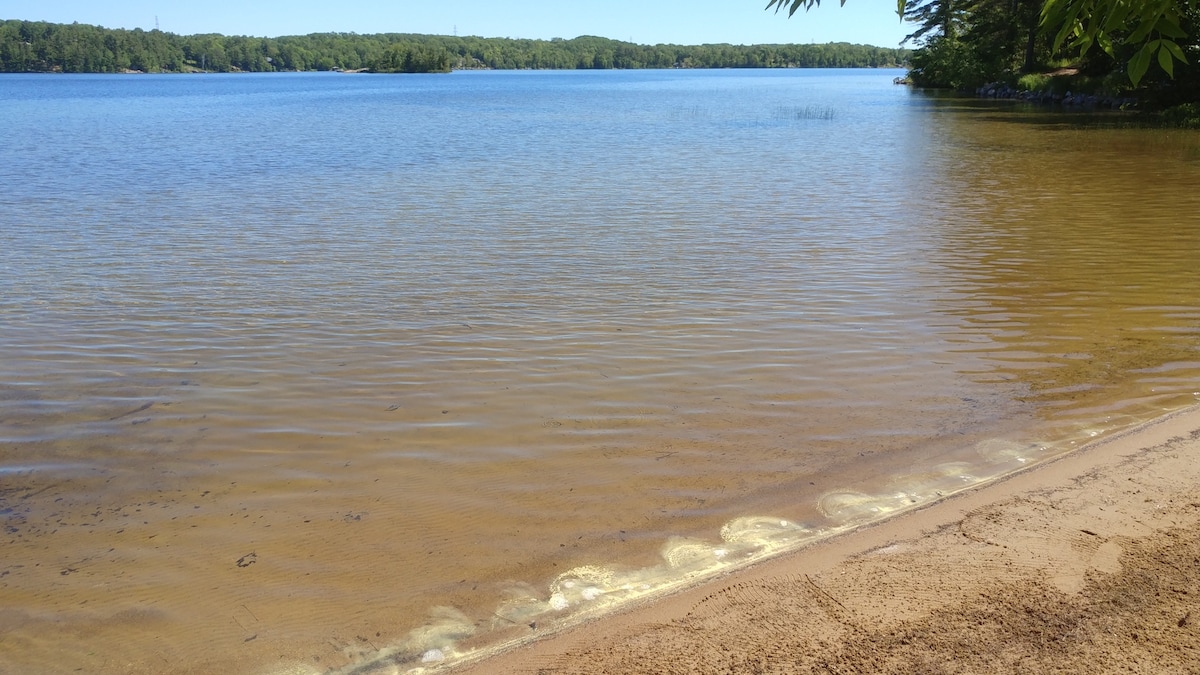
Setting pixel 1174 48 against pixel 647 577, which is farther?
pixel 647 577

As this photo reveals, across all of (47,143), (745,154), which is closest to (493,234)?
(745,154)

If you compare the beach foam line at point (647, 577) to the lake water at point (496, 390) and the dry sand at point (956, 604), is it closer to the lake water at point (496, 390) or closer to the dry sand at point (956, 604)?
the lake water at point (496, 390)

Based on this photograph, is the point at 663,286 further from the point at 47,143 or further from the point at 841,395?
the point at 47,143

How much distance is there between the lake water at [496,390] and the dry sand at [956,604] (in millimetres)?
302

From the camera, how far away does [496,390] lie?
6770 millimetres

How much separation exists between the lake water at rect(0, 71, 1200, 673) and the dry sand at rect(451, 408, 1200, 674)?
0.30 m

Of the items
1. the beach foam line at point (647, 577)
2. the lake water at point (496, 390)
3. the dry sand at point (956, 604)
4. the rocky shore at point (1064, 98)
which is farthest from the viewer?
the rocky shore at point (1064, 98)

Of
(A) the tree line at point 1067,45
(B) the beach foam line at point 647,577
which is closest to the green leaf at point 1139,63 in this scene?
(A) the tree line at point 1067,45

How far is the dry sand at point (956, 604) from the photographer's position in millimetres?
3346

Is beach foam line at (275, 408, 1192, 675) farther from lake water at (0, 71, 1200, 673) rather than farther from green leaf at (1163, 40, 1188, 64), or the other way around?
green leaf at (1163, 40, 1188, 64)

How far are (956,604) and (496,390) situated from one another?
151 inches

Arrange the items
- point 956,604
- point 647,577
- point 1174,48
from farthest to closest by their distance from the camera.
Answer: point 647,577
point 956,604
point 1174,48

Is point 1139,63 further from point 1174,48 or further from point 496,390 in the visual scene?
point 496,390

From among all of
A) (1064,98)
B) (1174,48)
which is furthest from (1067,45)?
(1064,98)
